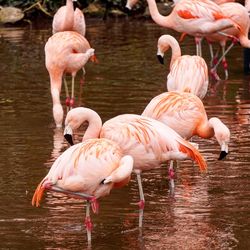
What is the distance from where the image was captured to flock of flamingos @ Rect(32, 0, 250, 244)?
6160 millimetres

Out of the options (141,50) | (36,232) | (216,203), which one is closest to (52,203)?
(36,232)

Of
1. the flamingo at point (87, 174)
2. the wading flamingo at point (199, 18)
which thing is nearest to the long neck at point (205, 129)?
the flamingo at point (87, 174)

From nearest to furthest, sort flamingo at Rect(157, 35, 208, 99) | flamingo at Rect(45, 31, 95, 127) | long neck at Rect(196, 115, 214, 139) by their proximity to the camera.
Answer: long neck at Rect(196, 115, 214, 139), flamingo at Rect(157, 35, 208, 99), flamingo at Rect(45, 31, 95, 127)

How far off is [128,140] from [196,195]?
868 millimetres

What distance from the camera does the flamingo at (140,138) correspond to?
22.2ft

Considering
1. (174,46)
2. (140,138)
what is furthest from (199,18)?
(140,138)

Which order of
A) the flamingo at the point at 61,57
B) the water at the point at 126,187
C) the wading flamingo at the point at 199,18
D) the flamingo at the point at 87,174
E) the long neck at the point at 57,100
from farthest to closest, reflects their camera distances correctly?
the wading flamingo at the point at 199,18
the flamingo at the point at 61,57
the long neck at the point at 57,100
the water at the point at 126,187
the flamingo at the point at 87,174

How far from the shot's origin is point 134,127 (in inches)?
269

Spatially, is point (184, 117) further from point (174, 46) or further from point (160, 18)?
point (160, 18)

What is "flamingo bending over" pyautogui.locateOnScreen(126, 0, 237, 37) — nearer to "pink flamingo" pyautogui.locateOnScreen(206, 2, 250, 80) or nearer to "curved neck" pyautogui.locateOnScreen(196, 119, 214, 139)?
"pink flamingo" pyautogui.locateOnScreen(206, 2, 250, 80)

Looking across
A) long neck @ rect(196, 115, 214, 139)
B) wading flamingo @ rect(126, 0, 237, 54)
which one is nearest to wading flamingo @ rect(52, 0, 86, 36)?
wading flamingo @ rect(126, 0, 237, 54)

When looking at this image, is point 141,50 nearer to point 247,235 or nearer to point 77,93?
point 77,93

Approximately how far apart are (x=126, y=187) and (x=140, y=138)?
95 centimetres

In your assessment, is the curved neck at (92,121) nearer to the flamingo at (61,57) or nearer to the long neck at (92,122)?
the long neck at (92,122)
